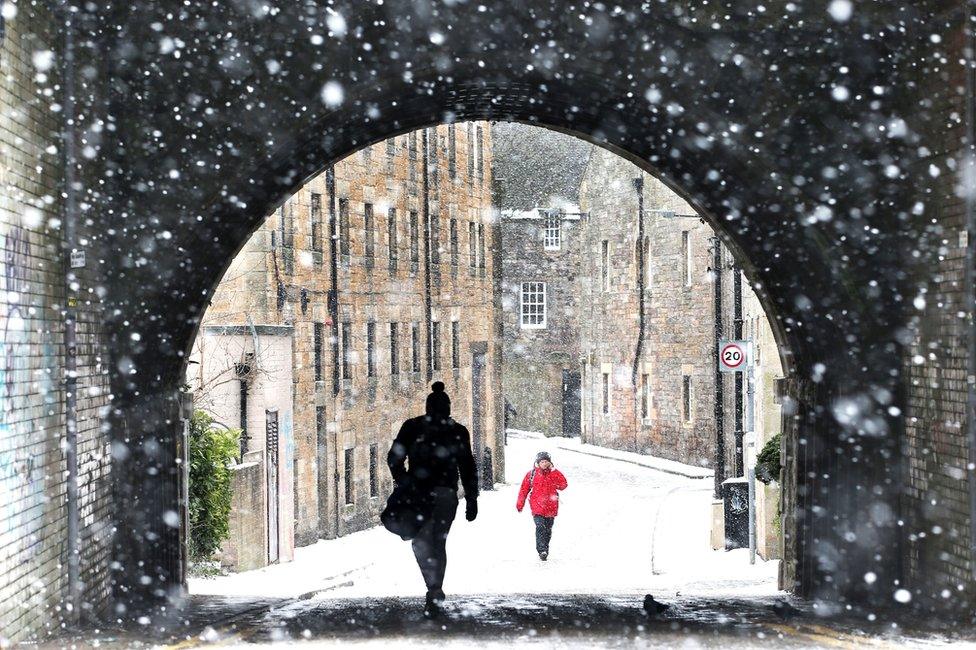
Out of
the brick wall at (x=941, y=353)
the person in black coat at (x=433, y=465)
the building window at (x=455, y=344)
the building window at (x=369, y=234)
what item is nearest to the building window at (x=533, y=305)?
the building window at (x=455, y=344)

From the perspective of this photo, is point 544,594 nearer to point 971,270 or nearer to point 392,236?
point 971,270

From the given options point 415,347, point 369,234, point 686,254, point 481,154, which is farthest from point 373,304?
point 686,254

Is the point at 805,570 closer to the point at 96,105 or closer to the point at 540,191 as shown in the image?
the point at 96,105

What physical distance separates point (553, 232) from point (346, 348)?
90.6 feet

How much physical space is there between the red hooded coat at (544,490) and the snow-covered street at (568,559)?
0.97 metres

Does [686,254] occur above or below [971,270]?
above

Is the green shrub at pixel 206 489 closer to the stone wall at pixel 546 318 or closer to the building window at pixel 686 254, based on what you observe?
the building window at pixel 686 254

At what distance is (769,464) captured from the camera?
16.1 meters

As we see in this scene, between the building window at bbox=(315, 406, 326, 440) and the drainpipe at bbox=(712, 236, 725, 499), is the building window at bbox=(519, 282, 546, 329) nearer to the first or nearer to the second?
the building window at bbox=(315, 406, 326, 440)

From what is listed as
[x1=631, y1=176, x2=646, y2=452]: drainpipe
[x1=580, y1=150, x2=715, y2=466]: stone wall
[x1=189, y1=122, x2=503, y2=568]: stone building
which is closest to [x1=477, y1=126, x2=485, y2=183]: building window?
[x1=189, y1=122, x2=503, y2=568]: stone building

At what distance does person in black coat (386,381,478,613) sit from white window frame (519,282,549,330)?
152ft

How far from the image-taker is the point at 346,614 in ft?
36.3

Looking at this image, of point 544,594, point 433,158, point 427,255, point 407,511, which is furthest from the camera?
point 433,158

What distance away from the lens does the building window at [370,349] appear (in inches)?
1226
